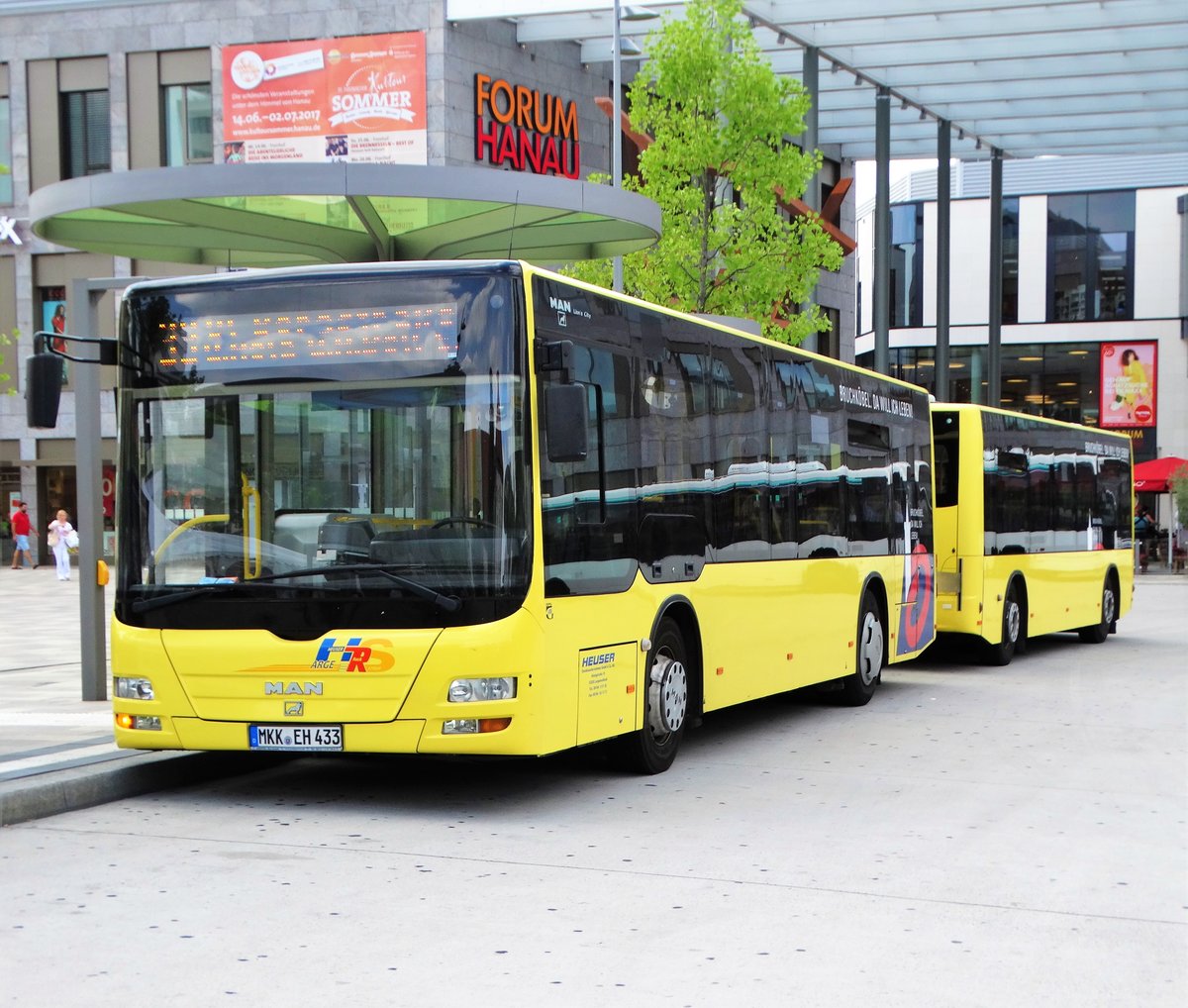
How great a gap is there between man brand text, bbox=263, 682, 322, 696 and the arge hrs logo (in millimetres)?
105

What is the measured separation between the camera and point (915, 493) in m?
16.5

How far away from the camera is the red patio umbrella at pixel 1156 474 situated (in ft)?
148

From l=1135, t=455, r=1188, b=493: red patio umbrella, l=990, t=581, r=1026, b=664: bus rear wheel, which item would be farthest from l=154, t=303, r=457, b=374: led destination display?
l=1135, t=455, r=1188, b=493: red patio umbrella

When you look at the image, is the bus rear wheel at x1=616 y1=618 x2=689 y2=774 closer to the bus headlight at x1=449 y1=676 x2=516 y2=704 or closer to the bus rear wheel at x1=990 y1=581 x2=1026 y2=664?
the bus headlight at x1=449 y1=676 x2=516 y2=704

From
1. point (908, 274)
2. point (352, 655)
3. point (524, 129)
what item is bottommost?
point (352, 655)

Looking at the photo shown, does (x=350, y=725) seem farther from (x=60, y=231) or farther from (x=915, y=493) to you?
(x=915, y=493)

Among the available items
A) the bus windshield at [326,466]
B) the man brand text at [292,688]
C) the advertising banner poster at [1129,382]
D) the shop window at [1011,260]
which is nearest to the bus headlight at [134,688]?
the bus windshield at [326,466]

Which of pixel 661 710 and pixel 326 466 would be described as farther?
pixel 661 710

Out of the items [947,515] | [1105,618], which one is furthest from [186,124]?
[947,515]

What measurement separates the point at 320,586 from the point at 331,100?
1165 inches

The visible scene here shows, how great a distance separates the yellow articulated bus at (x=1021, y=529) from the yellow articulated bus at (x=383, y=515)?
894 cm

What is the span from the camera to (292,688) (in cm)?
888

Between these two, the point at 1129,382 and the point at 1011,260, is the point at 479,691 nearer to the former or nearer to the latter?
the point at 1129,382

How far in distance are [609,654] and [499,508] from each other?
135 centimetres
